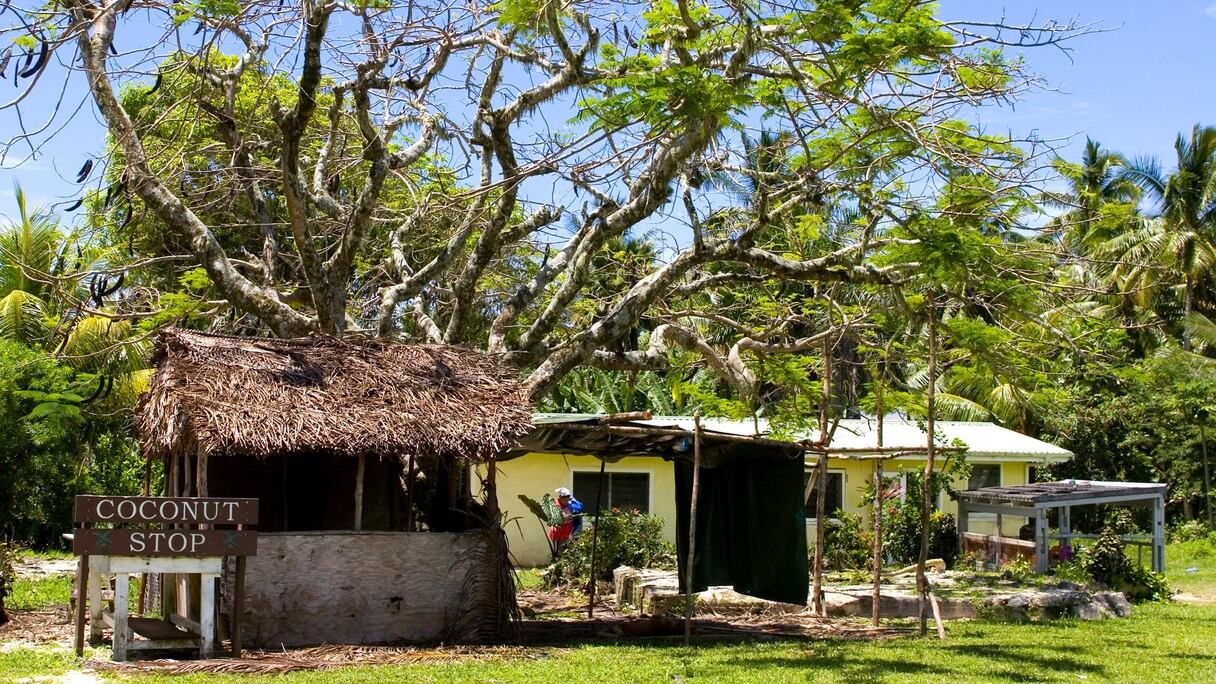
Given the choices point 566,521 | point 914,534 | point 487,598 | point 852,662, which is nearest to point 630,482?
point 566,521

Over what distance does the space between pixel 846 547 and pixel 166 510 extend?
13664 mm

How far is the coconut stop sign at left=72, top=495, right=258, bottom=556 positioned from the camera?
990cm

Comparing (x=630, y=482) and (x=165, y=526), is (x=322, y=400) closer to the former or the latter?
(x=165, y=526)

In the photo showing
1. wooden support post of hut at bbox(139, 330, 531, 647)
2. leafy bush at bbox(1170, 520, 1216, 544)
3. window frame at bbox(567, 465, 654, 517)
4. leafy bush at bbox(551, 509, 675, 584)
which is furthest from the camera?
leafy bush at bbox(1170, 520, 1216, 544)

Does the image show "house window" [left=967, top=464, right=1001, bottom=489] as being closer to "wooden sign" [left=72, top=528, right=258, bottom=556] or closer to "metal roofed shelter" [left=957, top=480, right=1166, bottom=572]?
"metal roofed shelter" [left=957, top=480, right=1166, bottom=572]

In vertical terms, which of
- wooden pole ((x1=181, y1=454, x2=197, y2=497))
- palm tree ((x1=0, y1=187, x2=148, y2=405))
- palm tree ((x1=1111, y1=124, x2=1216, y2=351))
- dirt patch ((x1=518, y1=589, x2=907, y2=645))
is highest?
palm tree ((x1=1111, y1=124, x2=1216, y2=351))

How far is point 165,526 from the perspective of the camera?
10.2 m

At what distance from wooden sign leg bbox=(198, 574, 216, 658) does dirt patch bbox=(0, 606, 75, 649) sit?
1840mm

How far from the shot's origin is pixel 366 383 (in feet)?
39.3

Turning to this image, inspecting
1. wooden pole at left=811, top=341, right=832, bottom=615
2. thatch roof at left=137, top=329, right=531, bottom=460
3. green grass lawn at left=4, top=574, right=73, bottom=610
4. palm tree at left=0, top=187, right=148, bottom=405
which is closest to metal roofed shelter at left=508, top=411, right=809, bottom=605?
wooden pole at left=811, top=341, right=832, bottom=615

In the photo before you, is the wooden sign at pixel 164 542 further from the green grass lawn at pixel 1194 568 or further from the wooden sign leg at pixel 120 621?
the green grass lawn at pixel 1194 568

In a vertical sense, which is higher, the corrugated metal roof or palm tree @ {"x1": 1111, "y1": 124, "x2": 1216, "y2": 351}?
palm tree @ {"x1": 1111, "y1": 124, "x2": 1216, "y2": 351}

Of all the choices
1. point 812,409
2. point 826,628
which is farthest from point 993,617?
point 812,409

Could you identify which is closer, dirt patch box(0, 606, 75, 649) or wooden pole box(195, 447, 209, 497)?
wooden pole box(195, 447, 209, 497)
